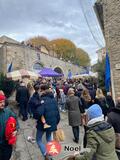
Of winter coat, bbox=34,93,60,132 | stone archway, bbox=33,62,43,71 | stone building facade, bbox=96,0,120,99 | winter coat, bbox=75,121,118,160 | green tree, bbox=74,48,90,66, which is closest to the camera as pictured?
winter coat, bbox=75,121,118,160

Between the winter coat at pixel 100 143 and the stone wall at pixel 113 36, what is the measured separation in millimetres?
10183

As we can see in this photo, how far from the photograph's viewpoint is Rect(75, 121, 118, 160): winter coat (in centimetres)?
430

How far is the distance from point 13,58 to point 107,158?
41.0 meters

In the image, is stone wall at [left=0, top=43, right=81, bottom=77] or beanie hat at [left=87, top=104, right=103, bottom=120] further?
stone wall at [left=0, top=43, right=81, bottom=77]

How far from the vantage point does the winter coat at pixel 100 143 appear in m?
4.30

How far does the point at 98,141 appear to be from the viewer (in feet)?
14.3

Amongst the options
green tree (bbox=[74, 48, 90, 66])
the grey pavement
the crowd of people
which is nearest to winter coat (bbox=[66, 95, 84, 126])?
the crowd of people

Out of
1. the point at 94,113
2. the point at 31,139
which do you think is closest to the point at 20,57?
the point at 31,139

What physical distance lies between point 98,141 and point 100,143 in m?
0.04

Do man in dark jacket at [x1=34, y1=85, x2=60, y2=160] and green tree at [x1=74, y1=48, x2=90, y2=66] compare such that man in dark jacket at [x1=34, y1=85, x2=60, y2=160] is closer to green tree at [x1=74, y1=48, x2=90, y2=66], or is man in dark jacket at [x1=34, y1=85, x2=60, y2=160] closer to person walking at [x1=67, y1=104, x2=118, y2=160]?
person walking at [x1=67, y1=104, x2=118, y2=160]

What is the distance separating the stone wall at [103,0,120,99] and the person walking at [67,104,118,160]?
10.2m

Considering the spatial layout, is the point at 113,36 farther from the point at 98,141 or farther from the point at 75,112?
the point at 98,141

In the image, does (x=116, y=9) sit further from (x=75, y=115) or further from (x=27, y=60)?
(x=27, y=60)

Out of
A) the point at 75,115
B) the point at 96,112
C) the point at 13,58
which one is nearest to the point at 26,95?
the point at 75,115
